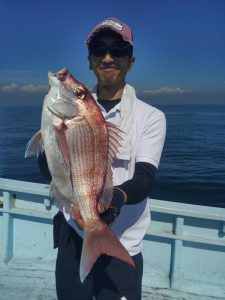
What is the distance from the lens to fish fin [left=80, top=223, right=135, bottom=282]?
2174mm

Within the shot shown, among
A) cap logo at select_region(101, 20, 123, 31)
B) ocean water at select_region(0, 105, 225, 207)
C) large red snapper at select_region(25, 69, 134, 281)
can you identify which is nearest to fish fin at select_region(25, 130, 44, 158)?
large red snapper at select_region(25, 69, 134, 281)

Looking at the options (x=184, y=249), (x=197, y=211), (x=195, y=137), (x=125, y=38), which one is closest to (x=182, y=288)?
(x=184, y=249)

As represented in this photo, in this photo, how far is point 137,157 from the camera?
8.14 feet

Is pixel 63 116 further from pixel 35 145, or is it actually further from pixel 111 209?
pixel 111 209

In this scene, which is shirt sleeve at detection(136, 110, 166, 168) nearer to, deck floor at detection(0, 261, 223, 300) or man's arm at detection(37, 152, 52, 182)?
man's arm at detection(37, 152, 52, 182)

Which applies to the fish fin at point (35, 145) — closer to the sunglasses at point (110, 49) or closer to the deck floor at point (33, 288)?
the sunglasses at point (110, 49)

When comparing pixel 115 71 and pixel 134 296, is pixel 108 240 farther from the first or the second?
pixel 115 71

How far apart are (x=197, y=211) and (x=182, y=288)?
0.95m

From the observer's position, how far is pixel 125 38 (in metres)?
2.51

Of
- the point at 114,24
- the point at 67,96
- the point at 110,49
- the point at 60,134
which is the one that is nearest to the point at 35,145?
the point at 60,134

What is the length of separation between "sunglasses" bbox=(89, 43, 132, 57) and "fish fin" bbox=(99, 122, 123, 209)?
61cm

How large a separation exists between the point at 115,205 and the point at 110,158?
302 mm

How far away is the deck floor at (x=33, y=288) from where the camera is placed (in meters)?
3.82

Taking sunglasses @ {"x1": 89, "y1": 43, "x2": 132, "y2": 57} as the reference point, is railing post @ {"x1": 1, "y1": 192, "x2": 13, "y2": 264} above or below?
below
